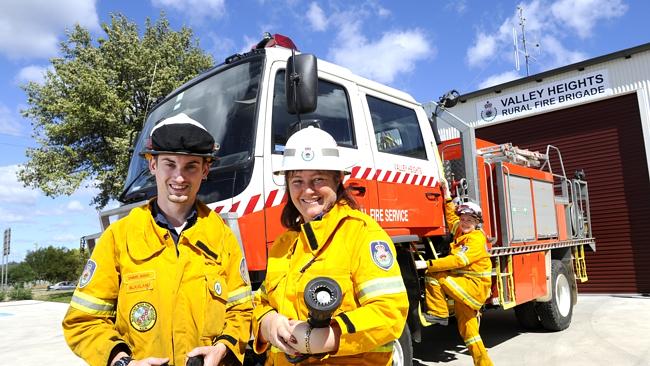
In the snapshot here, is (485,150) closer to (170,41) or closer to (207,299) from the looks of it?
(207,299)

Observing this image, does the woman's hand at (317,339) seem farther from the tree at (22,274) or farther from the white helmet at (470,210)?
the tree at (22,274)

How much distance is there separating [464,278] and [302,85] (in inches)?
107

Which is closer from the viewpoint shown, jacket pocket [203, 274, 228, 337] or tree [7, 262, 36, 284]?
jacket pocket [203, 274, 228, 337]

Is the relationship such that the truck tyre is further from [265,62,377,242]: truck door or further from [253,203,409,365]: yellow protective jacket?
[253,203,409,365]: yellow protective jacket

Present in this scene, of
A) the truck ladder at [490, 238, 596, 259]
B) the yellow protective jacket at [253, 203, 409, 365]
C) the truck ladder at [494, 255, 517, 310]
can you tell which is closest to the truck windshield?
the yellow protective jacket at [253, 203, 409, 365]

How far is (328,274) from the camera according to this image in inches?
64.6

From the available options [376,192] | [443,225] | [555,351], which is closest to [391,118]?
[376,192]

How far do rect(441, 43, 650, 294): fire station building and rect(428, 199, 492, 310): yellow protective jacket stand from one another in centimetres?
799

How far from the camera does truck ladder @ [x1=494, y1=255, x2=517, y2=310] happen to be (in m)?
5.48

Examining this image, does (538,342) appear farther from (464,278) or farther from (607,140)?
(607,140)

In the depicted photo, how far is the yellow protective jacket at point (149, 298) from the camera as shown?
1.65m

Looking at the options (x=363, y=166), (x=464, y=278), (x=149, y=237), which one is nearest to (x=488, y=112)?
(x=464, y=278)

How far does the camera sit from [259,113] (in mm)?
3232

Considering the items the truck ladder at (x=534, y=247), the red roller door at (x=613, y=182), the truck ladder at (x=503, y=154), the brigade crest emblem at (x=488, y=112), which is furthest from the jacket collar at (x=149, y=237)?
the brigade crest emblem at (x=488, y=112)
